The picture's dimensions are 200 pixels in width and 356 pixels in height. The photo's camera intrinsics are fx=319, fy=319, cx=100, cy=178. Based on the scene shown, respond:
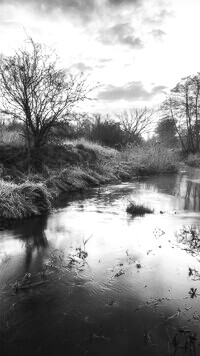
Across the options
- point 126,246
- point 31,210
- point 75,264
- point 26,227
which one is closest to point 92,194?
point 31,210

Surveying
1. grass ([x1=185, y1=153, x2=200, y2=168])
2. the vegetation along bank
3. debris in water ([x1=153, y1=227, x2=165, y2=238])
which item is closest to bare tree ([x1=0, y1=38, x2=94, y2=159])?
the vegetation along bank

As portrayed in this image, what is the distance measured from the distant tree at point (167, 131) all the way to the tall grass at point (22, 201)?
31.3 metres

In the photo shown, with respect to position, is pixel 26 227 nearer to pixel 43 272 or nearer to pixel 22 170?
pixel 43 272

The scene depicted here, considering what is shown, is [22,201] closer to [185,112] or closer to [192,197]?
[192,197]

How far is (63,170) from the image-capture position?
15.3 meters

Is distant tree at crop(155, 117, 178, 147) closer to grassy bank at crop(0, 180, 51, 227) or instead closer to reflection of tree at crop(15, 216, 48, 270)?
grassy bank at crop(0, 180, 51, 227)

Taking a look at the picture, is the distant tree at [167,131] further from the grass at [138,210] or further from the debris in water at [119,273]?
the debris in water at [119,273]

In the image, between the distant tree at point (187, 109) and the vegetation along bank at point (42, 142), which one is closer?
the vegetation along bank at point (42, 142)

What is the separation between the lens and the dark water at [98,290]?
11.9ft

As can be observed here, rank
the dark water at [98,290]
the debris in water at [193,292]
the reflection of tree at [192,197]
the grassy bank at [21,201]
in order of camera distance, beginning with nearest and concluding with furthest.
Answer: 1. the dark water at [98,290]
2. the debris in water at [193,292]
3. the grassy bank at [21,201]
4. the reflection of tree at [192,197]

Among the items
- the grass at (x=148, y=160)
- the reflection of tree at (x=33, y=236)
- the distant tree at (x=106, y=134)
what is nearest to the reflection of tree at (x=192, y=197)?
the reflection of tree at (x=33, y=236)

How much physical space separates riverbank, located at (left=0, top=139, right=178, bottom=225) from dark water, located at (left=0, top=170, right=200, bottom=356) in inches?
51.0

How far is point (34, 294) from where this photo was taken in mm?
4754

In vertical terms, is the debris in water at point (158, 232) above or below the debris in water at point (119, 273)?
above
